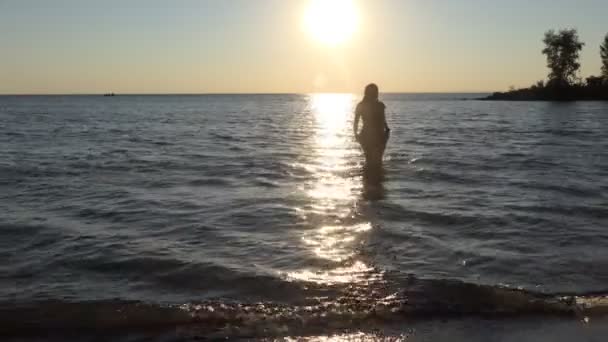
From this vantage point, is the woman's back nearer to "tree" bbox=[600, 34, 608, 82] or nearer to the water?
the water

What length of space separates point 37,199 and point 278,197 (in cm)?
473

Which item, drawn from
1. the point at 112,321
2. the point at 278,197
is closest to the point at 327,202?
the point at 278,197

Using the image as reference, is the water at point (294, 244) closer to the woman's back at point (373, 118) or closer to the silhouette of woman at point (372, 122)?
the silhouette of woman at point (372, 122)

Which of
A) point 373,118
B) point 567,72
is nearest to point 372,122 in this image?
point 373,118

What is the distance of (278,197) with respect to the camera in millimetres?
11453

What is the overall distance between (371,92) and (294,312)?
891 centimetres

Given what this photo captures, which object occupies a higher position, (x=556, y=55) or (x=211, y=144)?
(x=556, y=55)

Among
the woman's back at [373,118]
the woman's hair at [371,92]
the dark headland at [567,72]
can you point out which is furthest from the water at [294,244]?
the dark headland at [567,72]

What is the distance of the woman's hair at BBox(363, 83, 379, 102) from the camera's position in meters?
13.5

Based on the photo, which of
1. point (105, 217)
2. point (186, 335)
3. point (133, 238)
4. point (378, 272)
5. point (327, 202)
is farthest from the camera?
point (327, 202)

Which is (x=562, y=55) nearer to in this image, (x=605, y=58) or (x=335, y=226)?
(x=605, y=58)

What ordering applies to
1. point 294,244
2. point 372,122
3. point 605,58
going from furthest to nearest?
point 605,58 → point 372,122 → point 294,244

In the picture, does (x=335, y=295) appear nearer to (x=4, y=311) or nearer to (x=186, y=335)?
(x=186, y=335)

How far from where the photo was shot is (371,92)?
1360 centimetres
